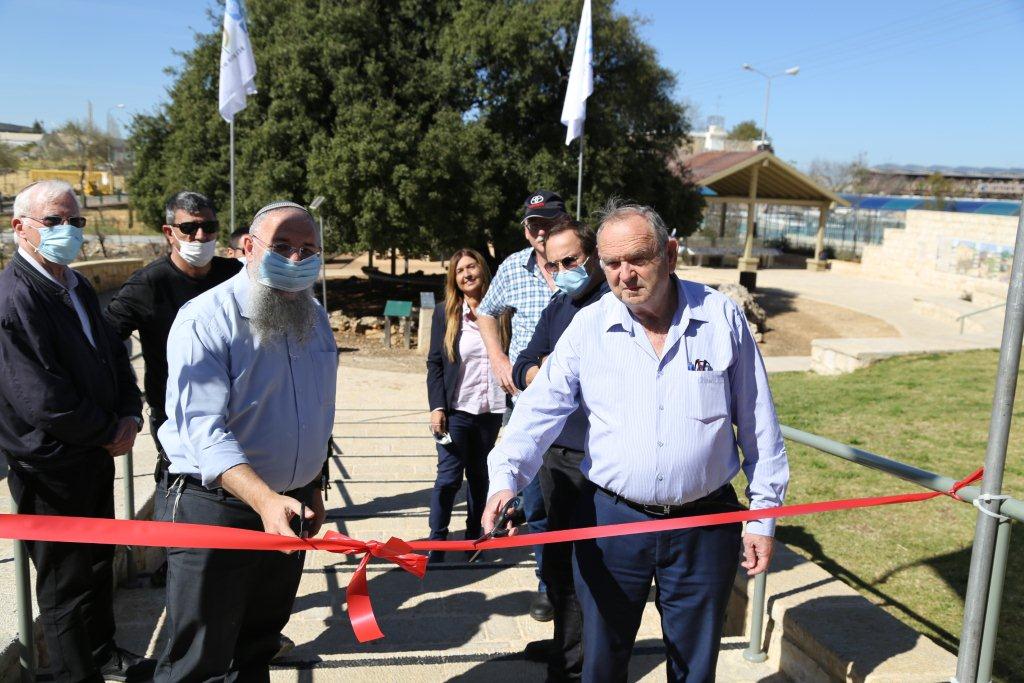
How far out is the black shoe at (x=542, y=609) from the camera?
163 inches

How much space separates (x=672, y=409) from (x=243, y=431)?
138cm

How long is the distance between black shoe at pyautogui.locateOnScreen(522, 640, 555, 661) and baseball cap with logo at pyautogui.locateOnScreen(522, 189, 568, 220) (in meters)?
2.06

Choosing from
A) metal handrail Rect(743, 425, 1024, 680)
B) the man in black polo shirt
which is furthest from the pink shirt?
metal handrail Rect(743, 425, 1024, 680)

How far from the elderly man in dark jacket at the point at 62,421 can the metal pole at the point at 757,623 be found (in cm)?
261

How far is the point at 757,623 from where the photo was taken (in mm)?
3570

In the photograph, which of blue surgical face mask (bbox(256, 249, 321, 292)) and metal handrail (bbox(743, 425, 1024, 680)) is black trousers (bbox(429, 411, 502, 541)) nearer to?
metal handrail (bbox(743, 425, 1024, 680))

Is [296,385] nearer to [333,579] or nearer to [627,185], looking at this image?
[333,579]

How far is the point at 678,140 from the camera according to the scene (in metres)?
20.9

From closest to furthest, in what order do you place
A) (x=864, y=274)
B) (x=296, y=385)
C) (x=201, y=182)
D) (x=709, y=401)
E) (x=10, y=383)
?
(x=709, y=401), (x=296, y=385), (x=10, y=383), (x=201, y=182), (x=864, y=274)

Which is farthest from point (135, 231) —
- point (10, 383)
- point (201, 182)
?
point (10, 383)

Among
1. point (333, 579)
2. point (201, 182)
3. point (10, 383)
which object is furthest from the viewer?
point (201, 182)

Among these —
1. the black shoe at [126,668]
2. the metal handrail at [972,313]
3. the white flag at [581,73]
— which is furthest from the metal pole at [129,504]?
the metal handrail at [972,313]

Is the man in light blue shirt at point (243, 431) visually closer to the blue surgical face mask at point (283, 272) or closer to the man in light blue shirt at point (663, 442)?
the blue surgical face mask at point (283, 272)

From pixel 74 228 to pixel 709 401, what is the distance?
8.61 feet
